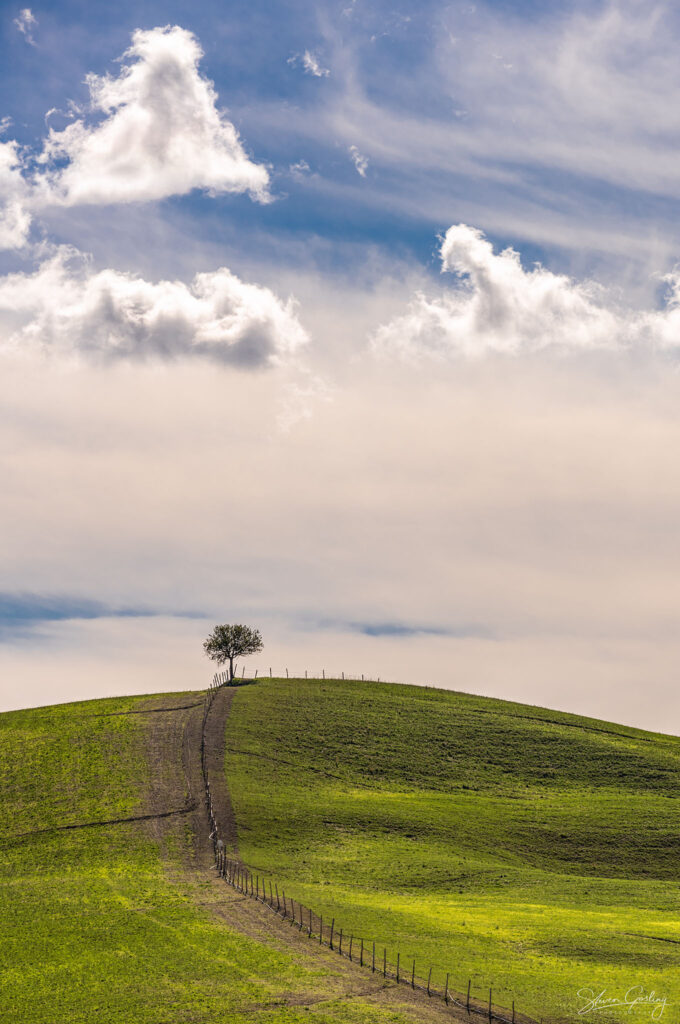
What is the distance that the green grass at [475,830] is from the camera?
5244 cm

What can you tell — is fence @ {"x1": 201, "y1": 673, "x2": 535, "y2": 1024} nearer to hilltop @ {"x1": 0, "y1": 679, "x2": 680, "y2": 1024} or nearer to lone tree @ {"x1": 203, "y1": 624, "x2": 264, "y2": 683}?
hilltop @ {"x1": 0, "y1": 679, "x2": 680, "y2": 1024}

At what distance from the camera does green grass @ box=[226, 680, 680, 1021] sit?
172ft

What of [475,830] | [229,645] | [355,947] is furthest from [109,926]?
[229,645]

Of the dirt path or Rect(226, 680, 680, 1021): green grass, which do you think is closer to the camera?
the dirt path

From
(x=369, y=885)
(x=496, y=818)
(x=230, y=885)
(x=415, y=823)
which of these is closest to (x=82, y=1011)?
(x=230, y=885)

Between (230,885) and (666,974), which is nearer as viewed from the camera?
(666,974)

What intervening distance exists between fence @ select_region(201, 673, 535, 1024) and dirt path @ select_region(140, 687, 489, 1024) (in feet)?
1.90

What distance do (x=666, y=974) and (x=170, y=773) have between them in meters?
52.8

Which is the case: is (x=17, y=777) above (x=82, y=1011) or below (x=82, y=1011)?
above

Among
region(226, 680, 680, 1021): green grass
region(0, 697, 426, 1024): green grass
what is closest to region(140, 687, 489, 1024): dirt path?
region(0, 697, 426, 1024): green grass

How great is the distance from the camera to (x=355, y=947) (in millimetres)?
52000

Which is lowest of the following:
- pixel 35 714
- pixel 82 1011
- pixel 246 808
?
pixel 82 1011

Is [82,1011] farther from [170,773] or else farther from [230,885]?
[170,773]

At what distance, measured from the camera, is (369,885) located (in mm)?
69438
